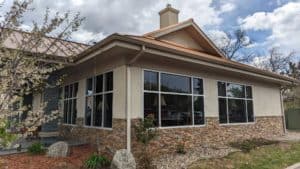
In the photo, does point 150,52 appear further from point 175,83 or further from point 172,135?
point 172,135

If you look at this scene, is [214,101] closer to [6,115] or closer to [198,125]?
[198,125]

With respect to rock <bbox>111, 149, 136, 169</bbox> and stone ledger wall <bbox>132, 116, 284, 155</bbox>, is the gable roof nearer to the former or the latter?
stone ledger wall <bbox>132, 116, 284, 155</bbox>

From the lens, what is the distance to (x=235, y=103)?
37.1ft

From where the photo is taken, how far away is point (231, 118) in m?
11.0

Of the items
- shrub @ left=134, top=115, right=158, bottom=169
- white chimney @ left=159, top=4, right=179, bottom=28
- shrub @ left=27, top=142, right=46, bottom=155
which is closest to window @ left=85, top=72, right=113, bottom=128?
shrub @ left=134, top=115, right=158, bottom=169

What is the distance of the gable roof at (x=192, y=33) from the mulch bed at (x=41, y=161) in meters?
5.87

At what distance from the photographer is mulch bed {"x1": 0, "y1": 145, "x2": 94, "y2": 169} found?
252 inches

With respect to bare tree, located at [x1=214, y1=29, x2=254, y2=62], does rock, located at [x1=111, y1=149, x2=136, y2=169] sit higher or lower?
lower

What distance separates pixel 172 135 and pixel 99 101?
109 inches

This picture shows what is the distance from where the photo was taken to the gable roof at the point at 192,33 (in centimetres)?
1103

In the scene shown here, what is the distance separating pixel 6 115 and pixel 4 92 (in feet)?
0.83

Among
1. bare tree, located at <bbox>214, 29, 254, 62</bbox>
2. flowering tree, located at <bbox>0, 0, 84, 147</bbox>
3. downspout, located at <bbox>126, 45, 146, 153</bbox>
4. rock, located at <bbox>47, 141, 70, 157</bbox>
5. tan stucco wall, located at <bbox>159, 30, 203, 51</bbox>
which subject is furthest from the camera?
bare tree, located at <bbox>214, 29, 254, 62</bbox>

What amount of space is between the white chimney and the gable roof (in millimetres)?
1190

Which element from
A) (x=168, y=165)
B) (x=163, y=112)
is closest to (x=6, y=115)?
(x=168, y=165)
